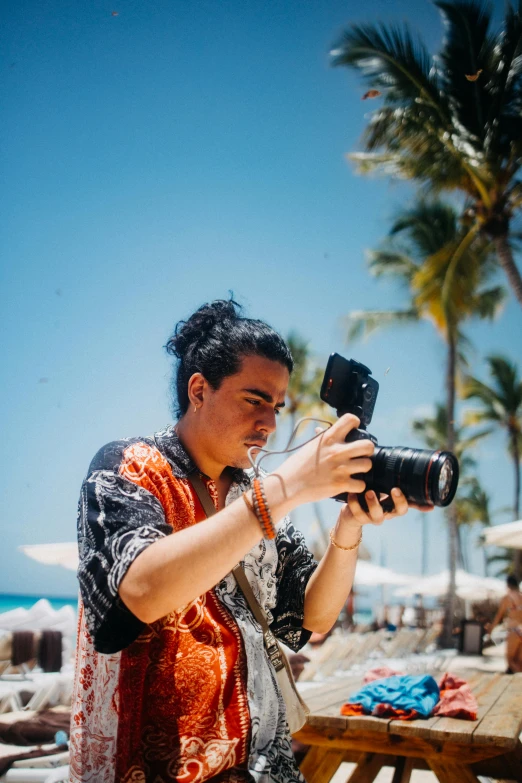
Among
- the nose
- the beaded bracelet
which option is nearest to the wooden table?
the nose

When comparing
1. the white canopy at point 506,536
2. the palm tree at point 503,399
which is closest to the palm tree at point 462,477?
the palm tree at point 503,399

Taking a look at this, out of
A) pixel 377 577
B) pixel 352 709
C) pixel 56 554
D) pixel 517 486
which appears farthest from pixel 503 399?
pixel 352 709

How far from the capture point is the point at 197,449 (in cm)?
163

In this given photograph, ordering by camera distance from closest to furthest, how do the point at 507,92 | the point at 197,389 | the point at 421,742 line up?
1. the point at 197,389
2. the point at 421,742
3. the point at 507,92

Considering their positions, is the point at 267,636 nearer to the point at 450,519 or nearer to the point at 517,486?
the point at 450,519

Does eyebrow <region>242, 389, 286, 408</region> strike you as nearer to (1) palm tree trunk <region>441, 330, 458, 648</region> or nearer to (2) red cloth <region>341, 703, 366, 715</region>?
(2) red cloth <region>341, 703, 366, 715</region>

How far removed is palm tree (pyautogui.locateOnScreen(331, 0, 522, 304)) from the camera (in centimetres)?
1223

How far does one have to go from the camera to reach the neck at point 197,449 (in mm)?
1628

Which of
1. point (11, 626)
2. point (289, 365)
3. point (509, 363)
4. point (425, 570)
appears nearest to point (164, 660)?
point (289, 365)

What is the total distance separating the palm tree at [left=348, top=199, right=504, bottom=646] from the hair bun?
14.3 meters

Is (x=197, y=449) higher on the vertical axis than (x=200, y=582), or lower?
higher

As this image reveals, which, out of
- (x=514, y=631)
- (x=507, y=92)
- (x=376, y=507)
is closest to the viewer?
(x=376, y=507)

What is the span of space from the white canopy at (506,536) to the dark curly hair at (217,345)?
39.9ft

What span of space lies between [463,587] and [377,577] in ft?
13.0
